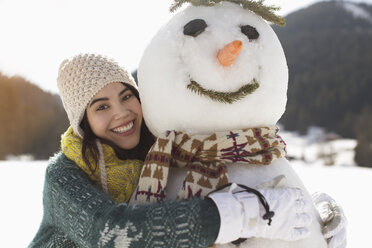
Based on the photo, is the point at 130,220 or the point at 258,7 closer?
the point at 130,220

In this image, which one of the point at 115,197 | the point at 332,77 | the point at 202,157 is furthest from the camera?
the point at 332,77

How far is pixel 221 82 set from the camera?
915 millimetres

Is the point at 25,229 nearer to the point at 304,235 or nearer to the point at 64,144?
the point at 64,144

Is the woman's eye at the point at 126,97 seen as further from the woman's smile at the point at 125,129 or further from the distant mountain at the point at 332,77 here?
the distant mountain at the point at 332,77

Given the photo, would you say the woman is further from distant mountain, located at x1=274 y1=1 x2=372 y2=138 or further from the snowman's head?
distant mountain, located at x1=274 y1=1 x2=372 y2=138

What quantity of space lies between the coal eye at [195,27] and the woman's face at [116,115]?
462 mm

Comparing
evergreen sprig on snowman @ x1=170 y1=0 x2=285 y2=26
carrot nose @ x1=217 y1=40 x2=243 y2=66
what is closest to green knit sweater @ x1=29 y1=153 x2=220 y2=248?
carrot nose @ x1=217 y1=40 x2=243 y2=66

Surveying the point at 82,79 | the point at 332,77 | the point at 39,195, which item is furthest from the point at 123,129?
the point at 332,77

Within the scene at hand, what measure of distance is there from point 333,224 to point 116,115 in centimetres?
86

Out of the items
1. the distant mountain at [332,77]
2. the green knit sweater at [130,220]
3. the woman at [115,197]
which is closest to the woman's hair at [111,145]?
the woman at [115,197]

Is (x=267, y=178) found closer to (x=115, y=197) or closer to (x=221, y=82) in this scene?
(x=221, y=82)

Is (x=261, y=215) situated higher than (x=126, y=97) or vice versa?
(x=126, y=97)

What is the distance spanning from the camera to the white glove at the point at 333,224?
970 mm

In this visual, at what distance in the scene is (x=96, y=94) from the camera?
50.4 inches
